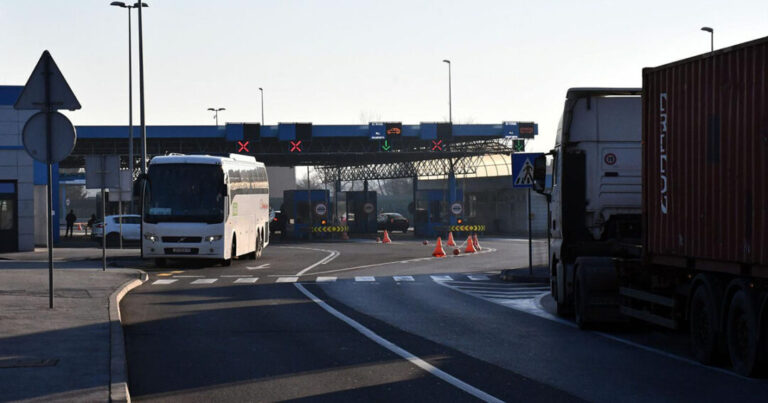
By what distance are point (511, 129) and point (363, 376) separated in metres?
57.0

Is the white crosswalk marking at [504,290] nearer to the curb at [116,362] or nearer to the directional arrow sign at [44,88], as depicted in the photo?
the curb at [116,362]

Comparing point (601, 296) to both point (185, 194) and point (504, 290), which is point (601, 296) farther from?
point (185, 194)

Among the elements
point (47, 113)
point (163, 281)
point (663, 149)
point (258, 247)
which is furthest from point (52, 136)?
point (258, 247)

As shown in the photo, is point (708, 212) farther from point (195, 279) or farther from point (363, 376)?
point (195, 279)

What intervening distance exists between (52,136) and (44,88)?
2.12ft

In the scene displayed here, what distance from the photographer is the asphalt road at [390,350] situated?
1031cm

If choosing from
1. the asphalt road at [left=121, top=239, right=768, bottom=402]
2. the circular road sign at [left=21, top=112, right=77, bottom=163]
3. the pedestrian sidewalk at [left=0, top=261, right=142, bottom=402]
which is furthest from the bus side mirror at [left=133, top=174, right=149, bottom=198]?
the circular road sign at [left=21, top=112, right=77, bottom=163]

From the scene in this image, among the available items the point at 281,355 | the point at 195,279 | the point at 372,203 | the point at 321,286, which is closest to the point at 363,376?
the point at 281,355

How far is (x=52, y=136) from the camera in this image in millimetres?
15469

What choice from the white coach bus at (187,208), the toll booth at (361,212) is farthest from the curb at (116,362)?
the toll booth at (361,212)

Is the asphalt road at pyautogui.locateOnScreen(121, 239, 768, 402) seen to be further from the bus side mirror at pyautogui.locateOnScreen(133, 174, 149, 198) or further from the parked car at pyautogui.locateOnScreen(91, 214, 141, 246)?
the parked car at pyautogui.locateOnScreen(91, 214, 141, 246)

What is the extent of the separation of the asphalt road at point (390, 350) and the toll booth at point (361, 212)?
46.4 metres

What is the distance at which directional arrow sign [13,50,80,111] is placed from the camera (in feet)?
50.3

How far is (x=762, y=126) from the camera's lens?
1071 cm
